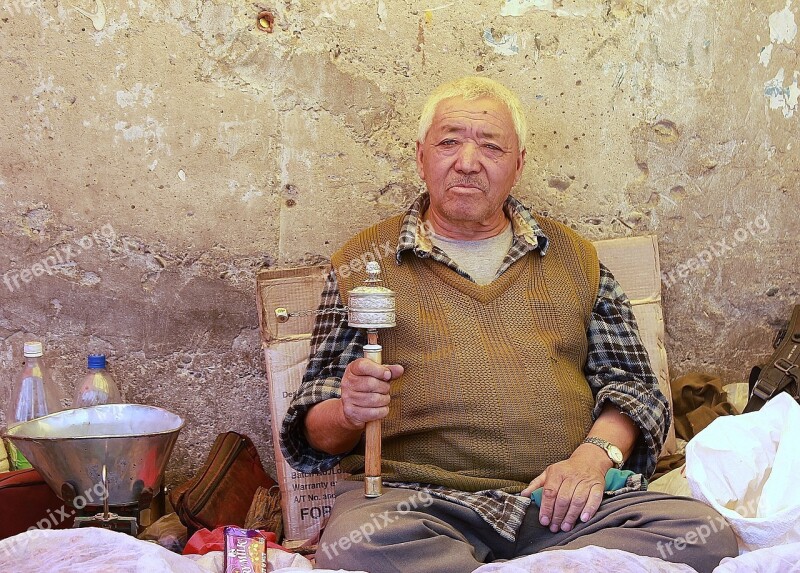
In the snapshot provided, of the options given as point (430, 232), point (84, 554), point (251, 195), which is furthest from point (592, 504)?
point (251, 195)

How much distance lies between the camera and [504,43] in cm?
324

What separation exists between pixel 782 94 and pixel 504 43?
1.10 metres

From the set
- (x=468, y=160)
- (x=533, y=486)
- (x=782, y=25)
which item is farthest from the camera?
(x=782, y=25)

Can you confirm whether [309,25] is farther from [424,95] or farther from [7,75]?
[7,75]

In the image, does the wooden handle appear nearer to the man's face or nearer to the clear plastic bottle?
the man's face

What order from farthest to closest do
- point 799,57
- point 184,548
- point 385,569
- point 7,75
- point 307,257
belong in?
point 799,57 < point 307,257 < point 7,75 < point 184,548 < point 385,569

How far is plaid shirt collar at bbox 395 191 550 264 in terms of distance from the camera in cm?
270

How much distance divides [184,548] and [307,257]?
3.56 feet

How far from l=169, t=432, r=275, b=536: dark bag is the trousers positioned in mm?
558

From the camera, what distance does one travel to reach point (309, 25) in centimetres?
310

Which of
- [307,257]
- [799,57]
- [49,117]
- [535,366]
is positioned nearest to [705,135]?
[799,57]

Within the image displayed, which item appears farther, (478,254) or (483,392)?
(478,254)

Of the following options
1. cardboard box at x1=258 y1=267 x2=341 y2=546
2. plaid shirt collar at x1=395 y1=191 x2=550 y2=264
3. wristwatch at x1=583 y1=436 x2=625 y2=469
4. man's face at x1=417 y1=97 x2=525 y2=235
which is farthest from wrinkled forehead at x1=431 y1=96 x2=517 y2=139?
wristwatch at x1=583 y1=436 x2=625 y2=469

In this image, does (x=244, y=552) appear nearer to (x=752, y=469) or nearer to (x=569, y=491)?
(x=569, y=491)
